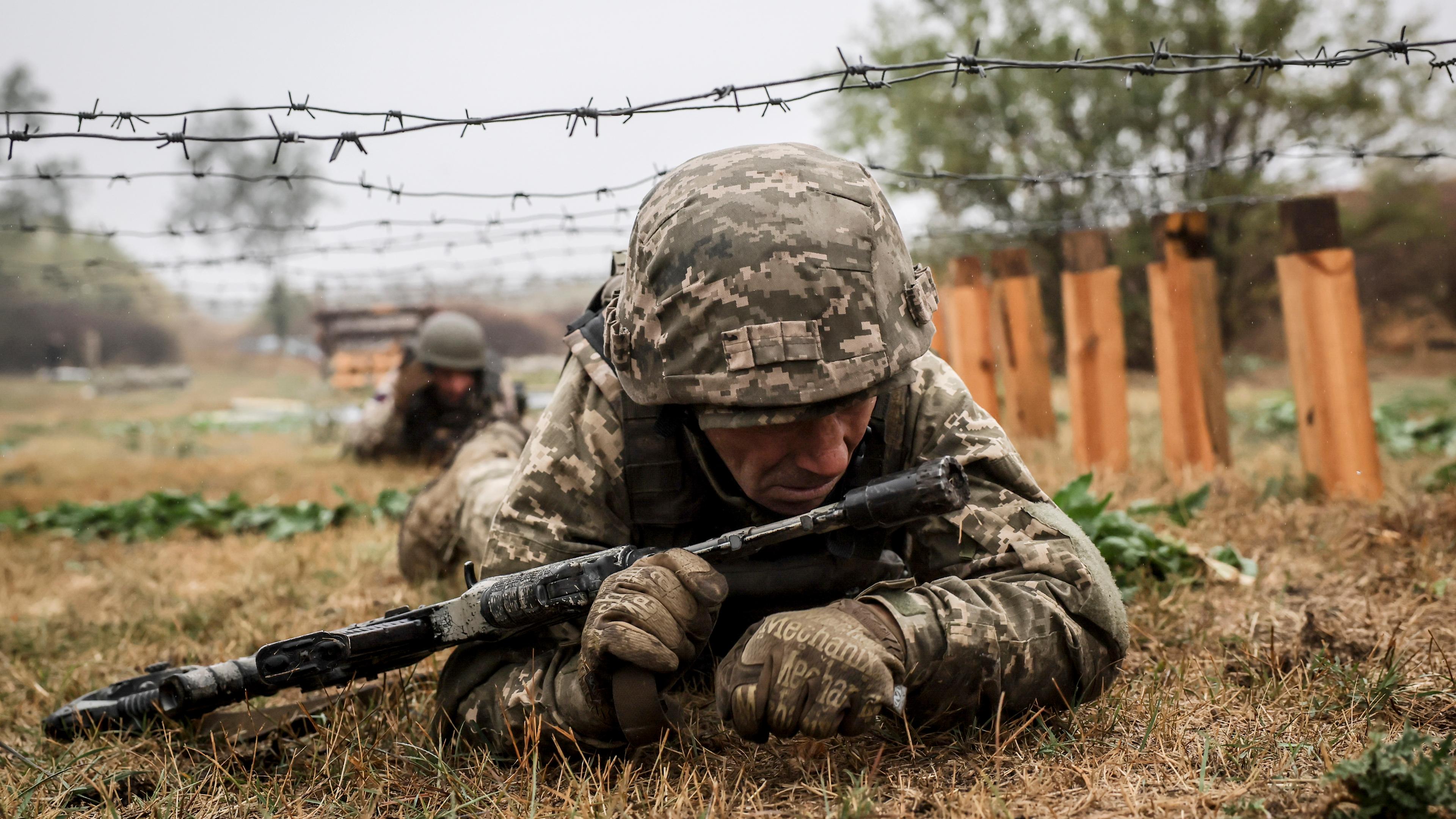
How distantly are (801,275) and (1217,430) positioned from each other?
158 inches

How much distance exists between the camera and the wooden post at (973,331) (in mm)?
5684

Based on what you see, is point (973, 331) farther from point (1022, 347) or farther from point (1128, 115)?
point (1128, 115)

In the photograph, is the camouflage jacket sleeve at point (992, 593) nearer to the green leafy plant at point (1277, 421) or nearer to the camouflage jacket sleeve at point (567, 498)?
the camouflage jacket sleeve at point (567, 498)

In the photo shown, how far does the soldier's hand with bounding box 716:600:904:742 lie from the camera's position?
173 cm

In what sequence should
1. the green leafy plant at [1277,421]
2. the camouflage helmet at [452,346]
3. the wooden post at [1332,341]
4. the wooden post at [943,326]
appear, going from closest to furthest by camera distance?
1. the wooden post at [1332,341]
2. the wooden post at [943,326]
3. the camouflage helmet at [452,346]
4. the green leafy plant at [1277,421]

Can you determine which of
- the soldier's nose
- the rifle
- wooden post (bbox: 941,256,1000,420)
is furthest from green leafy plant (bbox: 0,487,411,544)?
the soldier's nose

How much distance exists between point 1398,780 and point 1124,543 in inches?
71.0

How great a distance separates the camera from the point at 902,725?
6.87 ft

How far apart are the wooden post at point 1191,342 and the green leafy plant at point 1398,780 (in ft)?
12.2

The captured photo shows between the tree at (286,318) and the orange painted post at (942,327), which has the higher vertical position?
the tree at (286,318)

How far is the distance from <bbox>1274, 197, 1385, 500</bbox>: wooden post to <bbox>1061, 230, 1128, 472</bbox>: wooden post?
936mm

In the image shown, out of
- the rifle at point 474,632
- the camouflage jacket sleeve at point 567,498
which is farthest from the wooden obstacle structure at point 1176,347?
the rifle at point 474,632

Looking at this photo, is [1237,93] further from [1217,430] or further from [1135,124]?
[1217,430]

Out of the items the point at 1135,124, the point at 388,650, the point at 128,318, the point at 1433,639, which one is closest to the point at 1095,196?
the point at 1135,124
